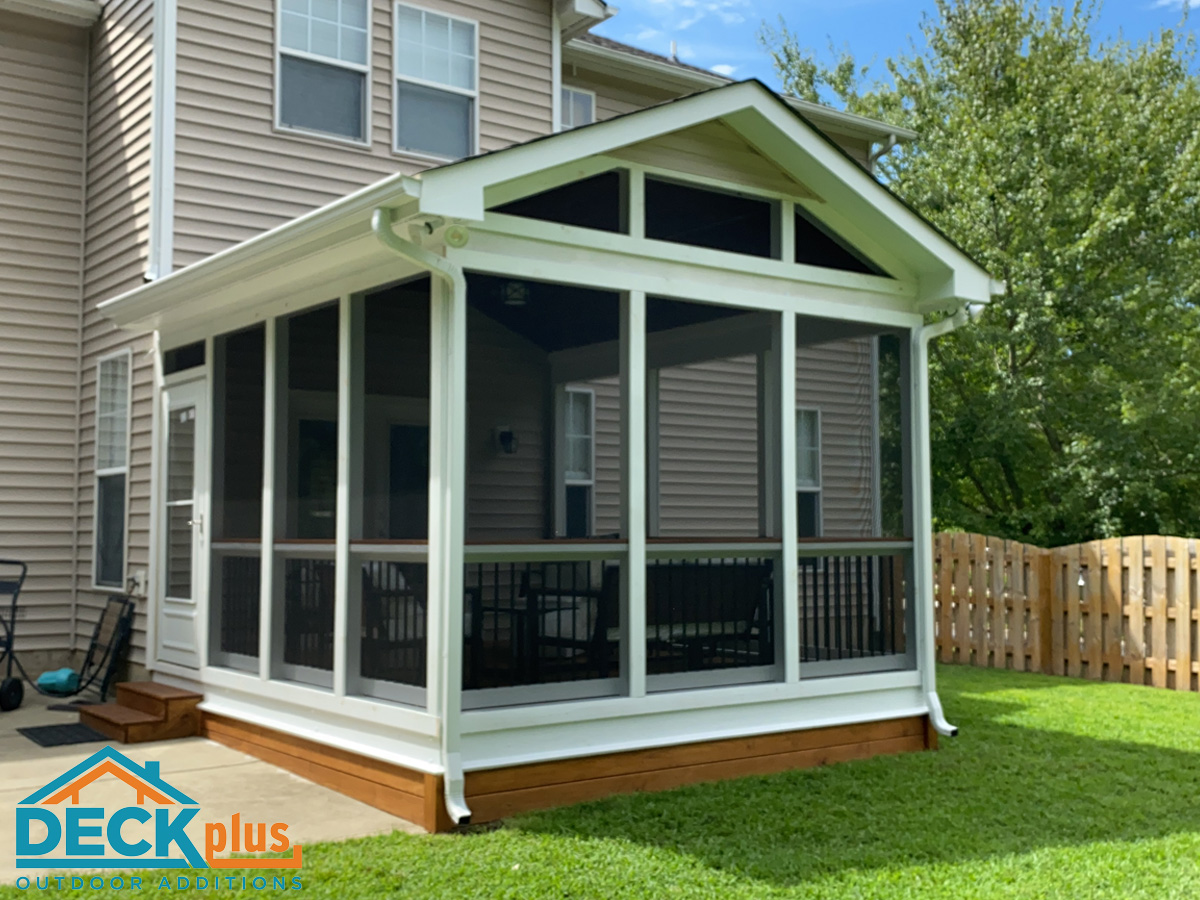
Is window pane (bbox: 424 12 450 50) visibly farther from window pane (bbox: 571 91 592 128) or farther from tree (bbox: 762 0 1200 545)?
tree (bbox: 762 0 1200 545)

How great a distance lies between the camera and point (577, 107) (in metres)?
12.0

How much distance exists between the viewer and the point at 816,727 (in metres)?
6.64

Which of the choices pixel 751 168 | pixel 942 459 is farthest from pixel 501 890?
pixel 942 459

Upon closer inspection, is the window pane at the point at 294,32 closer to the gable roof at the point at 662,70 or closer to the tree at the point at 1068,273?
the gable roof at the point at 662,70

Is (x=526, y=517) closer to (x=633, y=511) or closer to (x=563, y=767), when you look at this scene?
(x=633, y=511)

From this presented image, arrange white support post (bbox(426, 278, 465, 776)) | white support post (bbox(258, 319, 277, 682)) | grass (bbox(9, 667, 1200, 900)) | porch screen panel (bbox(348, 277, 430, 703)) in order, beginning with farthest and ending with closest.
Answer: porch screen panel (bbox(348, 277, 430, 703)) < white support post (bbox(258, 319, 277, 682)) < white support post (bbox(426, 278, 465, 776)) < grass (bbox(9, 667, 1200, 900))

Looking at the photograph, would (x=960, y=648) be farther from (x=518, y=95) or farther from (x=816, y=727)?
(x=518, y=95)

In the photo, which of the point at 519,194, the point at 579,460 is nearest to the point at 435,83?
the point at 579,460

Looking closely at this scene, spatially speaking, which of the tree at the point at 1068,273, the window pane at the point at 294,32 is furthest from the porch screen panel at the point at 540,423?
the tree at the point at 1068,273

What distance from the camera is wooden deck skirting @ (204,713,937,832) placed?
5402 millimetres

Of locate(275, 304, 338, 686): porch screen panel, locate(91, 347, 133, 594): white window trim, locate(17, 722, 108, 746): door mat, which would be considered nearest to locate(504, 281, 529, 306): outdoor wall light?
locate(275, 304, 338, 686): porch screen panel

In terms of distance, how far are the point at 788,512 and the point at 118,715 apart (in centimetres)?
434

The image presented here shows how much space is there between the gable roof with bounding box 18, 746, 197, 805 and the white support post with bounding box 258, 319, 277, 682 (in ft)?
2.66

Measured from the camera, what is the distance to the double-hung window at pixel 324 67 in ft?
30.1
